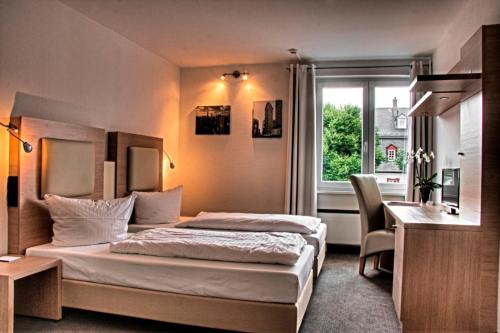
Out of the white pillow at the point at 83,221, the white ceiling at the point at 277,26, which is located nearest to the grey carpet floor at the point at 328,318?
the white pillow at the point at 83,221

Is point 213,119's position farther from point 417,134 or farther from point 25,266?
point 25,266

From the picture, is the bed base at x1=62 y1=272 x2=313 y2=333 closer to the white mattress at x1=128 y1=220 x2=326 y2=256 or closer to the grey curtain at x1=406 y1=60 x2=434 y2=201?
the white mattress at x1=128 y1=220 x2=326 y2=256

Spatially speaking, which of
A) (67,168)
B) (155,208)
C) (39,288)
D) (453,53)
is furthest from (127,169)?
(453,53)

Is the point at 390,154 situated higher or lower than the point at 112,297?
higher

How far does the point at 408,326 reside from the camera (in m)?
2.47

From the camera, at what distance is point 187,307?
7.89 feet

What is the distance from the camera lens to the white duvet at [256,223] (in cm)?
364

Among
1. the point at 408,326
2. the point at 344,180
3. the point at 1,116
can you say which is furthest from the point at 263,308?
the point at 344,180

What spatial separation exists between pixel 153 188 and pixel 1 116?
2.03 metres

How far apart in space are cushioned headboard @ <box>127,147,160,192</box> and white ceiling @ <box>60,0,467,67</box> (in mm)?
1252

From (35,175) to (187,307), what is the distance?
1602 millimetres

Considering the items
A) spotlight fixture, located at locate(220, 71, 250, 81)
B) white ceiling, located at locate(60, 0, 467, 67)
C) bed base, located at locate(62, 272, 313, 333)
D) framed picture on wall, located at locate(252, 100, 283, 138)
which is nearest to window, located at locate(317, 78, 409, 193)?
white ceiling, located at locate(60, 0, 467, 67)

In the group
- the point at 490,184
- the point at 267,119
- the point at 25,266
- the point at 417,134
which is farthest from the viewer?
the point at 267,119

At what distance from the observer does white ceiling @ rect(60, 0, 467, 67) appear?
3.28 metres
